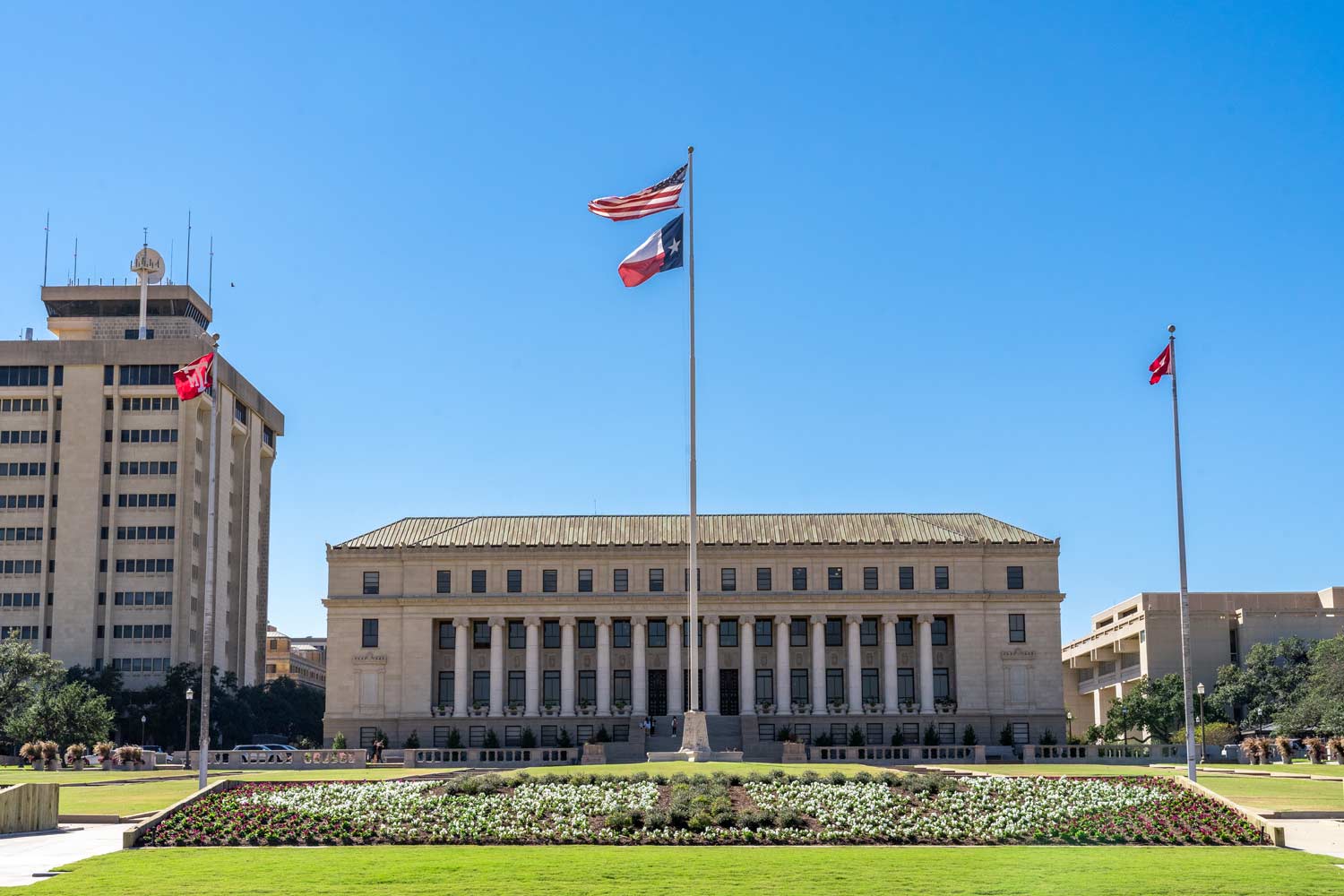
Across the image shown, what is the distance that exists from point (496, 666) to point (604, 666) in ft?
25.9

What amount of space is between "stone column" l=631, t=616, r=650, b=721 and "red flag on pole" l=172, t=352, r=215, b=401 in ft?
186

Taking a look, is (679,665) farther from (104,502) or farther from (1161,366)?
(104,502)

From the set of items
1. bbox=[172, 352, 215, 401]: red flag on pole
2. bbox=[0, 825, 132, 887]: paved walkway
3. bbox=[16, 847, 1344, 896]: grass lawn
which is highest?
bbox=[172, 352, 215, 401]: red flag on pole

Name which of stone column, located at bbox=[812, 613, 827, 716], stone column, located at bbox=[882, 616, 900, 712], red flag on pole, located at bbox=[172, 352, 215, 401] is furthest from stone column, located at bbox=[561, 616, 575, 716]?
red flag on pole, located at bbox=[172, 352, 215, 401]

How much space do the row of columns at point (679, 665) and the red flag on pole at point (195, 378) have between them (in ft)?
184

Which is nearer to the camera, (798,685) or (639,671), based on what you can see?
(639,671)

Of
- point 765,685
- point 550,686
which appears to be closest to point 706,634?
point 765,685

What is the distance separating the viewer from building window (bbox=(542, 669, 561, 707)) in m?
110

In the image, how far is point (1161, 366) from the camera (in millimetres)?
59344

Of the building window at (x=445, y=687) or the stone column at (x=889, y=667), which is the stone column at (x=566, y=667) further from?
the stone column at (x=889, y=667)

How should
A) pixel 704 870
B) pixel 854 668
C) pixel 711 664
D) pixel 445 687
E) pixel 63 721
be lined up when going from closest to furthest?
pixel 704 870 < pixel 63 721 < pixel 854 668 < pixel 711 664 < pixel 445 687

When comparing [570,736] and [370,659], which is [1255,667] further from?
[370,659]

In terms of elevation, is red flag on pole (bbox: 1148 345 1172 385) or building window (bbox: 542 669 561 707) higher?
red flag on pole (bbox: 1148 345 1172 385)

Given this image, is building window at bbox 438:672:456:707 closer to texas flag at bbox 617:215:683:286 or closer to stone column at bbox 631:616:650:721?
stone column at bbox 631:616:650:721
